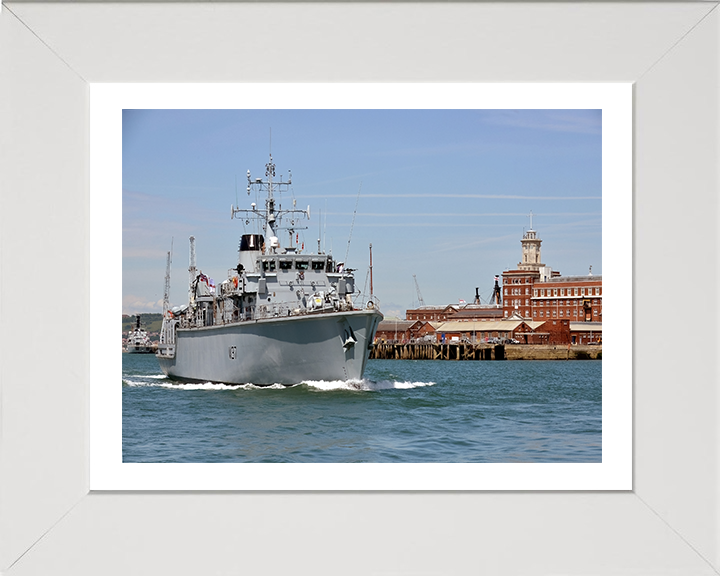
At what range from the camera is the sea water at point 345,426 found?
440 inches

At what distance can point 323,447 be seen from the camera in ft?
36.1

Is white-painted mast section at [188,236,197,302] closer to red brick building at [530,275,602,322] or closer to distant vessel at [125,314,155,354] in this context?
red brick building at [530,275,602,322]

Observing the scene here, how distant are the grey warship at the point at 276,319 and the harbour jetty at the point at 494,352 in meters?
32.8

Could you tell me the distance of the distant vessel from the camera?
6719 centimetres

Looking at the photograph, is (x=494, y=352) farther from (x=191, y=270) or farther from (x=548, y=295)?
(x=191, y=270)

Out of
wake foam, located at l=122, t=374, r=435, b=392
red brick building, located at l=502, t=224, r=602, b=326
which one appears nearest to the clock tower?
red brick building, located at l=502, t=224, r=602, b=326

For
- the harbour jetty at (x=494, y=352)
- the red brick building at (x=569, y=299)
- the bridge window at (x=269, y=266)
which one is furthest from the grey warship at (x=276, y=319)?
the red brick building at (x=569, y=299)

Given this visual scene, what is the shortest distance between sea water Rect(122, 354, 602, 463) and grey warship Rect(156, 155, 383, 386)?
357 millimetres
